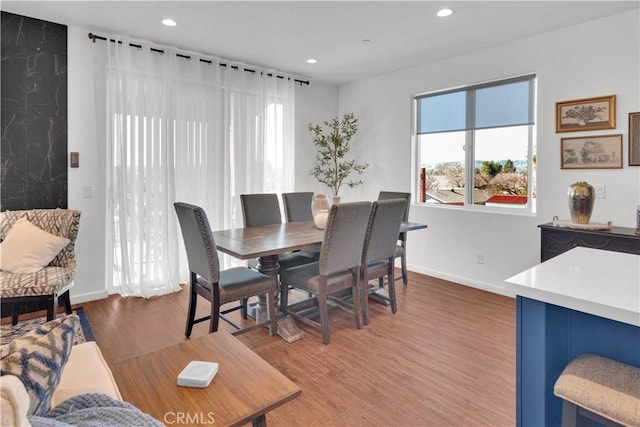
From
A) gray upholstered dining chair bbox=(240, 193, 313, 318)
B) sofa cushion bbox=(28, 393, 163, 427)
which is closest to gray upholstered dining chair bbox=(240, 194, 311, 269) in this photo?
gray upholstered dining chair bbox=(240, 193, 313, 318)

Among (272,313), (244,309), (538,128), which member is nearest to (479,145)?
(538,128)

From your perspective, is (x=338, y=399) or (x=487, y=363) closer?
(x=338, y=399)

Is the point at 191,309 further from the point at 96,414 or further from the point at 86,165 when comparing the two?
the point at 96,414

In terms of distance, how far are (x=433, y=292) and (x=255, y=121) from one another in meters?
2.91

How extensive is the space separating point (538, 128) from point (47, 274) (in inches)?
175

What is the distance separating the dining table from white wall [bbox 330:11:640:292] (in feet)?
3.82

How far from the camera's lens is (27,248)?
2809 mm

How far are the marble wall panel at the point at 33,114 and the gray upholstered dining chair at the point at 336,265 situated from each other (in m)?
2.34

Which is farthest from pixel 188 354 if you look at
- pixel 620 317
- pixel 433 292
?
pixel 433 292

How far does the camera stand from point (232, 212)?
4441mm

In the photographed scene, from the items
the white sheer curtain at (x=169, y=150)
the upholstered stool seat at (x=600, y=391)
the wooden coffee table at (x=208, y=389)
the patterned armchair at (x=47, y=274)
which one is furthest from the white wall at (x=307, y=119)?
the upholstered stool seat at (x=600, y=391)

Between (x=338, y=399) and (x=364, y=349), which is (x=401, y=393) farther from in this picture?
(x=364, y=349)

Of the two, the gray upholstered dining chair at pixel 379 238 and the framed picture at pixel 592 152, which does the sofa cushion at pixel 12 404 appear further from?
the framed picture at pixel 592 152

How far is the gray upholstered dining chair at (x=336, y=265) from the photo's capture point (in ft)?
8.73
